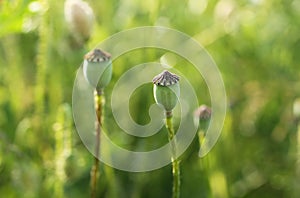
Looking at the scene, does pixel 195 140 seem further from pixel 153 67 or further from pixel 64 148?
pixel 64 148

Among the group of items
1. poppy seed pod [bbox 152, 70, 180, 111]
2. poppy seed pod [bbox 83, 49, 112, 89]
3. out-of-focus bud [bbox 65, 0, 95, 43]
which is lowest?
poppy seed pod [bbox 152, 70, 180, 111]

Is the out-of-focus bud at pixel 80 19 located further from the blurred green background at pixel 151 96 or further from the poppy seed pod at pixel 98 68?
the poppy seed pod at pixel 98 68

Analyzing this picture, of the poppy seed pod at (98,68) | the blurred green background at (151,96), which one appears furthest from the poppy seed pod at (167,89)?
the blurred green background at (151,96)

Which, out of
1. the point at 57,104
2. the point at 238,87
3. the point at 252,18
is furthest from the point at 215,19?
the point at 57,104

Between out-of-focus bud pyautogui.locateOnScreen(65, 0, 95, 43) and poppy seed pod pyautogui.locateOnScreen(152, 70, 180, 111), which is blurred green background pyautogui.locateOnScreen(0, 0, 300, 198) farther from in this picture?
poppy seed pod pyautogui.locateOnScreen(152, 70, 180, 111)

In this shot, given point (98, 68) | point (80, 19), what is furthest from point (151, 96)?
point (98, 68)

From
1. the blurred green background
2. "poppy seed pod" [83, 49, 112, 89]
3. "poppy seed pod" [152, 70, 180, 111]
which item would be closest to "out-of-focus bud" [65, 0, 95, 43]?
the blurred green background
